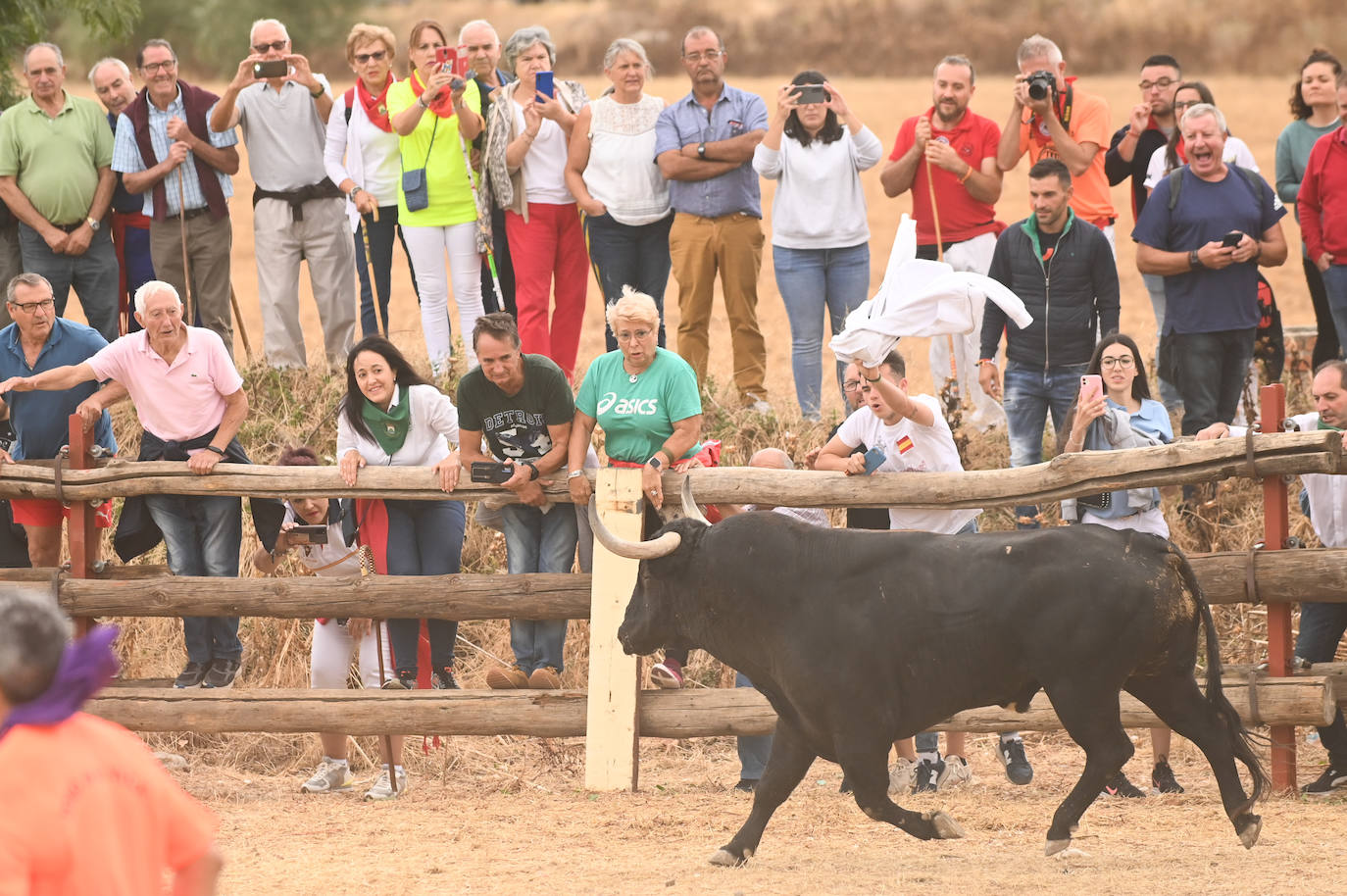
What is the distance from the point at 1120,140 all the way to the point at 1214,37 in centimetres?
2785

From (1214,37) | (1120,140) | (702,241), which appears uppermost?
(1214,37)

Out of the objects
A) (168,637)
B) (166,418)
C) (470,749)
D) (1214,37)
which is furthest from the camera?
(1214,37)

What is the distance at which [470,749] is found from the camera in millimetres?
9523

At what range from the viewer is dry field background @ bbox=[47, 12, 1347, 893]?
664 centimetres

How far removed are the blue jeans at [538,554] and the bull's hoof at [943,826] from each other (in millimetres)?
2490

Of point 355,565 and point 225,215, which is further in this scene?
point 225,215

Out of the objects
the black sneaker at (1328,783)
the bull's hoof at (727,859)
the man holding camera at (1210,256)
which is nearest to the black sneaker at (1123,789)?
the black sneaker at (1328,783)

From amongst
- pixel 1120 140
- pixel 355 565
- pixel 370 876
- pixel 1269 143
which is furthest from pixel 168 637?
pixel 1269 143

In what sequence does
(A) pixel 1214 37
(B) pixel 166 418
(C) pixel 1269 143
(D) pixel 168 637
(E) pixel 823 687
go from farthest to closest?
(A) pixel 1214 37
(C) pixel 1269 143
(D) pixel 168 637
(B) pixel 166 418
(E) pixel 823 687

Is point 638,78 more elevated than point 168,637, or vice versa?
point 638,78

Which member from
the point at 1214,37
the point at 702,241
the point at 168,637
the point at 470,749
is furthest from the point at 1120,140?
the point at 1214,37

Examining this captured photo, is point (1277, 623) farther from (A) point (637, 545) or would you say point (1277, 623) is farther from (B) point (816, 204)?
(B) point (816, 204)

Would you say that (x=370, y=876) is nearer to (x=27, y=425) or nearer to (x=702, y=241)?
(x=27, y=425)

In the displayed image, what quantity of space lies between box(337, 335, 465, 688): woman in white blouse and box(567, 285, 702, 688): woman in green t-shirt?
2.26ft
